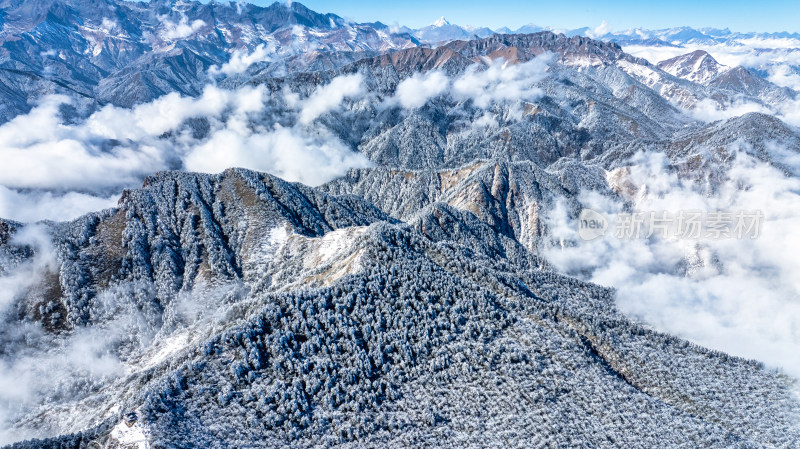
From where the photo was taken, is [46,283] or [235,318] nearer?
[235,318]

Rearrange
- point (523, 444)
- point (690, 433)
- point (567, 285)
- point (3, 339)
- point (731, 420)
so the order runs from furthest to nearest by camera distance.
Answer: point (567, 285)
point (3, 339)
point (731, 420)
point (690, 433)
point (523, 444)

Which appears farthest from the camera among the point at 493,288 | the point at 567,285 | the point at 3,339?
the point at 567,285

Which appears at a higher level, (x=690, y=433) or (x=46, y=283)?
(x=46, y=283)

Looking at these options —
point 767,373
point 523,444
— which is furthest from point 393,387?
point 767,373

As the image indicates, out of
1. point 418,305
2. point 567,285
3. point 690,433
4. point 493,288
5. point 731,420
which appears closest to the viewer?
point 690,433

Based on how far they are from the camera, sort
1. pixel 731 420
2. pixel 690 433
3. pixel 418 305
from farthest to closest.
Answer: pixel 418 305 → pixel 731 420 → pixel 690 433

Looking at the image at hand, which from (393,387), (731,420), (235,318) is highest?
(235,318)

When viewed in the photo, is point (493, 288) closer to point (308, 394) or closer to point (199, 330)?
point (308, 394)

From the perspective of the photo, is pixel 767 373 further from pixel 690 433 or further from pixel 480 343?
pixel 480 343

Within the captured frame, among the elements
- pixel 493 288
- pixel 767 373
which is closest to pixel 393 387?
pixel 493 288
